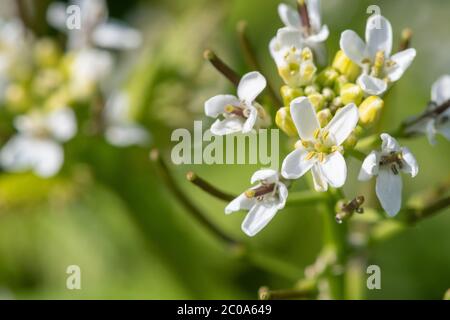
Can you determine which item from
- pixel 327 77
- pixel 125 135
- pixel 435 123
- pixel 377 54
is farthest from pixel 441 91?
pixel 125 135

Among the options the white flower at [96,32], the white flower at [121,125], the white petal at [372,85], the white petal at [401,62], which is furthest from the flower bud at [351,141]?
the white flower at [96,32]

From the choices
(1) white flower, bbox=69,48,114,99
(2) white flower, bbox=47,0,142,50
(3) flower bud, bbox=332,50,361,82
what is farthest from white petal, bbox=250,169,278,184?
(2) white flower, bbox=47,0,142,50

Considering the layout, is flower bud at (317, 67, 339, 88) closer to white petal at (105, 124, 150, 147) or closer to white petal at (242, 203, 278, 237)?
white petal at (242, 203, 278, 237)

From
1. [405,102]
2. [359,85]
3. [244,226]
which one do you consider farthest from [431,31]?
[244,226]

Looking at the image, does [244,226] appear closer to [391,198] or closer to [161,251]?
[391,198]

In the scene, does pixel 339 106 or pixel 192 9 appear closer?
pixel 339 106

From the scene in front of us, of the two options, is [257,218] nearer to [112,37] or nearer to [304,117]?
[304,117]

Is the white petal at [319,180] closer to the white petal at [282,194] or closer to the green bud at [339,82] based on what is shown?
the white petal at [282,194]

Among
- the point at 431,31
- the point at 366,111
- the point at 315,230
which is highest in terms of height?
the point at 431,31
